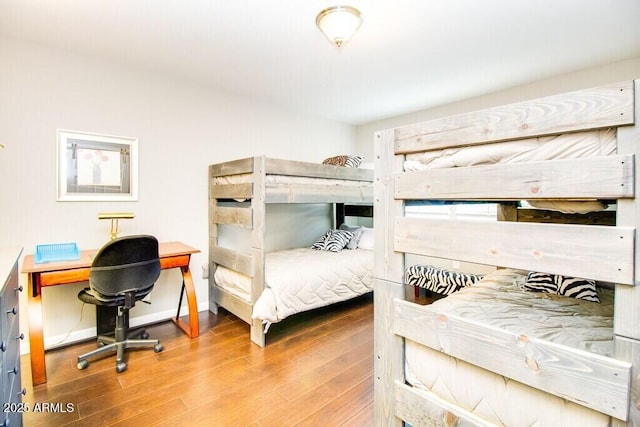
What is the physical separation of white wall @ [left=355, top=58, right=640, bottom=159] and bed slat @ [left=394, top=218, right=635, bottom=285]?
9.45 ft

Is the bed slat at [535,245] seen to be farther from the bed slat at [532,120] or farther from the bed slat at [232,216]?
the bed slat at [232,216]

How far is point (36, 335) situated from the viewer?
2.04m

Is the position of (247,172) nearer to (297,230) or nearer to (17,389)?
(297,230)

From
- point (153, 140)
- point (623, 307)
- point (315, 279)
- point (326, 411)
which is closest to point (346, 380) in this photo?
point (326, 411)

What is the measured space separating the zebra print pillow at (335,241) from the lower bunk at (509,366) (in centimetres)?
223

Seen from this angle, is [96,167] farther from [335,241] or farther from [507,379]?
[507,379]

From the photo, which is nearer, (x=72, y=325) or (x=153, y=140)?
(x=72, y=325)

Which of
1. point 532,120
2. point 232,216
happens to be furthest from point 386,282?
point 232,216

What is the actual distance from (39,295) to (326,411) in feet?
6.80

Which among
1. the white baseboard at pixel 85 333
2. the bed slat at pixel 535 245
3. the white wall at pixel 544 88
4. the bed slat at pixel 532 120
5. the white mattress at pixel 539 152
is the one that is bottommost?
the white baseboard at pixel 85 333

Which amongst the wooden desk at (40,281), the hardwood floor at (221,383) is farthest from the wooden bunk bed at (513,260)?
the wooden desk at (40,281)

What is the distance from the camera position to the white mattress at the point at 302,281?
2.52 meters

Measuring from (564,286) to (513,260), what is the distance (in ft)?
4.08

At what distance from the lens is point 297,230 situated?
13.6 feet
